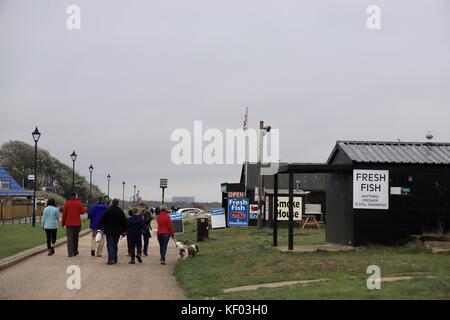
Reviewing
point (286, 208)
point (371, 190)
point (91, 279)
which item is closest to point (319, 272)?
point (91, 279)

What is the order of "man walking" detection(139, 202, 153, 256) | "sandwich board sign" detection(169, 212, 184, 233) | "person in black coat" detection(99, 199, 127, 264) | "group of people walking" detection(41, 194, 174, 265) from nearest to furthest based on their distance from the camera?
"person in black coat" detection(99, 199, 127, 264) → "group of people walking" detection(41, 194, 174, 265) → "man walking" detection(139, 202, 153, 256) → "sandwich board sign" detection(169, 212, 184, 233)

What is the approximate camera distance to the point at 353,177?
20578 mm

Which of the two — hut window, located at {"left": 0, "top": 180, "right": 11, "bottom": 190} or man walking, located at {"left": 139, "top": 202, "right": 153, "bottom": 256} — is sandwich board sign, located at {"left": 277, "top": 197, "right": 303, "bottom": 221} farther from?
hut window, located at {"left": 0, "top": 180, "right": 11, "bottom": 190}

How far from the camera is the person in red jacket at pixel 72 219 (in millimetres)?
19734

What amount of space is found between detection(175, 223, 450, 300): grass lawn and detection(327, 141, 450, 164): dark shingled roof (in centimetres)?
282

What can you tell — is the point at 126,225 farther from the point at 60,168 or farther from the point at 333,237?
the point at 60,168

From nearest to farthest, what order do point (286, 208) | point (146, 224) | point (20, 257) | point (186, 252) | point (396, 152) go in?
point (20, 257)
point (186, 252)
point (146, 224)
point (396, 152)
point (286, 208)

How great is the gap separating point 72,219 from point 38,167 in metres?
98.4

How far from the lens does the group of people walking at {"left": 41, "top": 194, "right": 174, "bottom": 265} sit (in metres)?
18.2

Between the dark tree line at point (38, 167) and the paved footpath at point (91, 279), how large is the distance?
88343 mm

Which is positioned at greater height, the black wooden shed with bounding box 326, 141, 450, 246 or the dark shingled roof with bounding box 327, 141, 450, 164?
the dark shingled roof with bounding box 327, 141, 450, 164

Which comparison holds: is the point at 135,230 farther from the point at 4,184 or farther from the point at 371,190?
the point at 4,184

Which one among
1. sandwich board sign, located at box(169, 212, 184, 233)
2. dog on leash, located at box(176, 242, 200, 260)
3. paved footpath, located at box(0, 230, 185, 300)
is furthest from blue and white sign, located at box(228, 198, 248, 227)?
dog on leash, located at box(176, 242, 200, 260)

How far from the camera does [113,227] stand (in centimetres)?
1823
